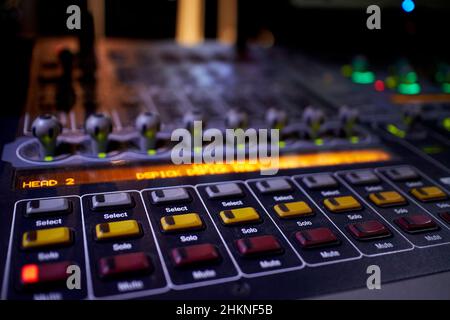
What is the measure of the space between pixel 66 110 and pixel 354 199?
0.52 m

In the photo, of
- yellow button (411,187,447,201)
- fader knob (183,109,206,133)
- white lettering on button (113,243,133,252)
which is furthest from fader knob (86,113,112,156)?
yellow button (411,187,447,201)

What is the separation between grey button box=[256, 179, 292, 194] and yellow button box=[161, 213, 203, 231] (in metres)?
0.13

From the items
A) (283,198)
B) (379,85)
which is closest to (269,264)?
(283,198)

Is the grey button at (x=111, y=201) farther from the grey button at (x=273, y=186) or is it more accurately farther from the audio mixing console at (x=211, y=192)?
the grey button at (x=273, y=186)

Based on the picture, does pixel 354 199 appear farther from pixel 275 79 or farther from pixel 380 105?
pixel 275 79

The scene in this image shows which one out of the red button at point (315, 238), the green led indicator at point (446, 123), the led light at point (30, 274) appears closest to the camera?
the led light at point (30, 274)

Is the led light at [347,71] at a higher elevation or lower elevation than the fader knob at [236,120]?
higher

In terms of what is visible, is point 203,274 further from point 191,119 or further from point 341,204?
point 191,119

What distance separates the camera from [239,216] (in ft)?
1.97

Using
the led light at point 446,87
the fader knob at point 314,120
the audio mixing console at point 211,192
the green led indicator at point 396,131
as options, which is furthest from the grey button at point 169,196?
the led light at point 446,87

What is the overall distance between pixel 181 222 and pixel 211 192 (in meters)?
0.09

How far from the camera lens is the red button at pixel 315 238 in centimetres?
57

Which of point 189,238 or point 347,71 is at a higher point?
point 347,71

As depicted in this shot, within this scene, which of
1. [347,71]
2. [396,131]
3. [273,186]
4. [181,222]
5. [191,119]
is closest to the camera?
[181,222]
